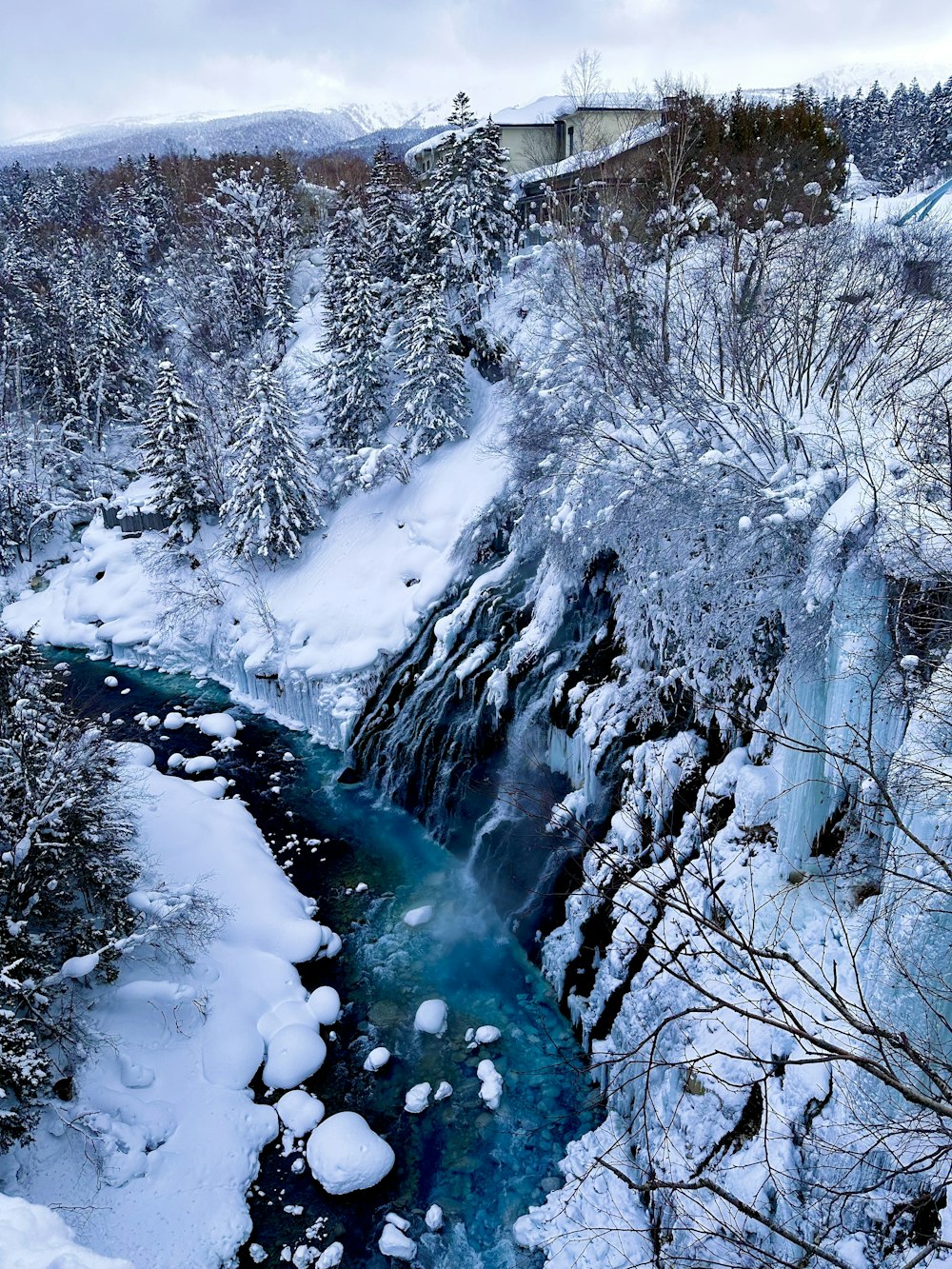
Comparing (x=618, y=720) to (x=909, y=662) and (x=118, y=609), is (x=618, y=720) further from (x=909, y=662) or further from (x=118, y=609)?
(x=118, y=609)

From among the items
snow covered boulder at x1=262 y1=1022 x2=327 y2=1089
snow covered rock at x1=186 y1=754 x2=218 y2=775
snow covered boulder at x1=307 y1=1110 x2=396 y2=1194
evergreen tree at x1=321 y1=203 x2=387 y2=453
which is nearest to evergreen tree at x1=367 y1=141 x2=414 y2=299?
evergreen tree at x1=321 y1=203 x2=387 y2=453

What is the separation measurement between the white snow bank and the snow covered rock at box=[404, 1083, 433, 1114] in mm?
4866

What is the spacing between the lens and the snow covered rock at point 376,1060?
1013 cm

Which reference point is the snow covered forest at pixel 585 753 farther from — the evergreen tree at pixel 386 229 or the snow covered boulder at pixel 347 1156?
the evergreen tree at pixel 386 229

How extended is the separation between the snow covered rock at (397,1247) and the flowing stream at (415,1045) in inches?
4.5

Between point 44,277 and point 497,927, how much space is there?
157ft

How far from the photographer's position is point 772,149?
2016 centimetres

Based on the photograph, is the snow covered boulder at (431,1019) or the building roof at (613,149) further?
the building roof at (613,149)

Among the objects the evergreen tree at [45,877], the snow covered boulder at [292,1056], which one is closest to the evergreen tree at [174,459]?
the evergreen tree at [45,877]

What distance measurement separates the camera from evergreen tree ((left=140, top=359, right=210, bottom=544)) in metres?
25.2

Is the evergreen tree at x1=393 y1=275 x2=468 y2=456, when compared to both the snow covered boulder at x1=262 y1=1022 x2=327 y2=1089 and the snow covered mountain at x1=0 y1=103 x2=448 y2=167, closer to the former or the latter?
the snow covered boulder at x1=262 y1=1022 x2=327 y2=1089

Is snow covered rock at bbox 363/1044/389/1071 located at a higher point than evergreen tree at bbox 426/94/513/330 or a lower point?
lower

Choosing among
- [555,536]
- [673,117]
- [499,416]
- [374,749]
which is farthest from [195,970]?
[673,117]

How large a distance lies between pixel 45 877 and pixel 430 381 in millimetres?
16275
